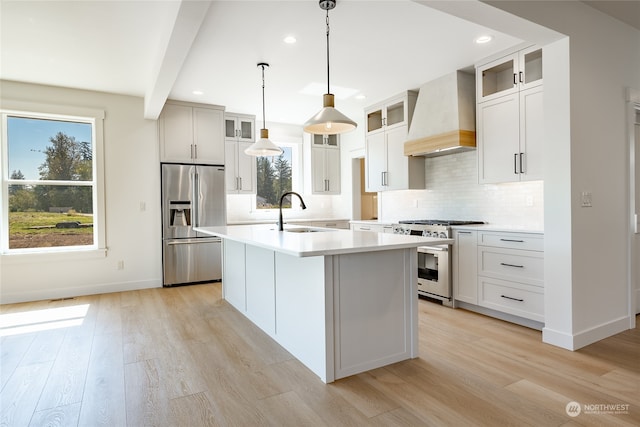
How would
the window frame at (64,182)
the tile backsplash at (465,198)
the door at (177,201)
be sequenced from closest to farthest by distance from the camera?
1. the tile backsplash at (465,198)
2. the window frame at (64,182)
3. the door at (177,201)

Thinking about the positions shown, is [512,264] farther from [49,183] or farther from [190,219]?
[49,183]

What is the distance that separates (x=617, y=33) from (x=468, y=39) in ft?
3.95

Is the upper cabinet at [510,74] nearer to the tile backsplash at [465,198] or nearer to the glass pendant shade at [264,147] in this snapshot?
the tile backsplash at [465,198]

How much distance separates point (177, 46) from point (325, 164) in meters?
4.05

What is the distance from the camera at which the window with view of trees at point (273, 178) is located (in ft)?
21.0

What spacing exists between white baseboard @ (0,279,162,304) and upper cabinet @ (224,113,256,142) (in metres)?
2.46

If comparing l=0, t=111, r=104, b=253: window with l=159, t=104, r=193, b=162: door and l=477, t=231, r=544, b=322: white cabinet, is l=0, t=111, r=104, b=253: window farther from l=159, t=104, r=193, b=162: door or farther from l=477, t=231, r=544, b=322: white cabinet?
l=477, t=231, r=544, b=322: white cabinet

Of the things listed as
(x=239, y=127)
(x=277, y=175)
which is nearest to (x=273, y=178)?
(x=277, y=175)

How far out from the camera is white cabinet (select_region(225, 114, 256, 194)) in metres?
5.71

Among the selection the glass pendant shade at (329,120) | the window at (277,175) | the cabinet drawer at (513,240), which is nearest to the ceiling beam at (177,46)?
the glass pendant shade at (329,120)

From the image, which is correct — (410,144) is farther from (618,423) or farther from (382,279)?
(618,423)

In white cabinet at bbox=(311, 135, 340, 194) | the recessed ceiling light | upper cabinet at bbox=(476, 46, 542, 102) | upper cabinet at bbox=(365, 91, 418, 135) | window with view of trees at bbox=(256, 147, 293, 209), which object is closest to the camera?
the recessed ceiling light

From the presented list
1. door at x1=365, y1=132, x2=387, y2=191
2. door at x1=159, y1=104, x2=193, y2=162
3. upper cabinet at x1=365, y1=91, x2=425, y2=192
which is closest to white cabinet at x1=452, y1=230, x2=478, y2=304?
upper cabinet at x1=365, y1=91, x2=425, y2=192

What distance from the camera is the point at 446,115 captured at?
4.08 metres
